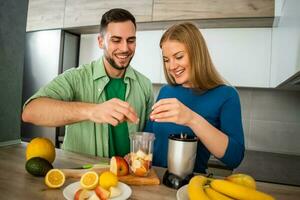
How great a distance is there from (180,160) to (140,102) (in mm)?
641

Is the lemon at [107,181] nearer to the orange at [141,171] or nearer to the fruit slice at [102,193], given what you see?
the fruit slice at [102,193]

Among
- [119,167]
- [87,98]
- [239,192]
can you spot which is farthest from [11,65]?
[239,192]

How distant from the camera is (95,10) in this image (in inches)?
96.0

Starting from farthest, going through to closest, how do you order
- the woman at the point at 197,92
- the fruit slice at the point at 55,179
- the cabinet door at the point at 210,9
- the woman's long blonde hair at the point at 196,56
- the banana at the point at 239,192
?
the cabinet door at the point at 210,9 → the woman's long blonde hair at the point at 196,56 → the woman at the point at 197,92 → the fruit slice at the point at 55,179 → the banana at the point at 239,192

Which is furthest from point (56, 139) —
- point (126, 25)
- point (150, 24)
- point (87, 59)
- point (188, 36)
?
point (188, 36)

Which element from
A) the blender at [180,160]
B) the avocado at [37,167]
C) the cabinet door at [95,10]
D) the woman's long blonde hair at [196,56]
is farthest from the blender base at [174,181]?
the cabinet door at [95,10]

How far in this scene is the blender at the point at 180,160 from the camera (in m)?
0.80

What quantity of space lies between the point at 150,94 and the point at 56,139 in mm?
1488

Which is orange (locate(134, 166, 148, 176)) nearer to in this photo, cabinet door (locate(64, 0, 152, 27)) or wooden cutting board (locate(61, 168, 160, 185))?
wooden cutting board (locate(61, 168, 160, 185))

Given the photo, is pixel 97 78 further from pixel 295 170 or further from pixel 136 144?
pixel 295 170

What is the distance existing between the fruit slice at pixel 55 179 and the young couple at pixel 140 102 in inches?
8.7

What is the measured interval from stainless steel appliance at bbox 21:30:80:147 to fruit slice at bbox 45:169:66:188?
1.91 metres

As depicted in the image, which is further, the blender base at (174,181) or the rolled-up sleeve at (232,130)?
the rolled-up sleeve at (232,130)

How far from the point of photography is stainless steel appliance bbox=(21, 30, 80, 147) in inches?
103
